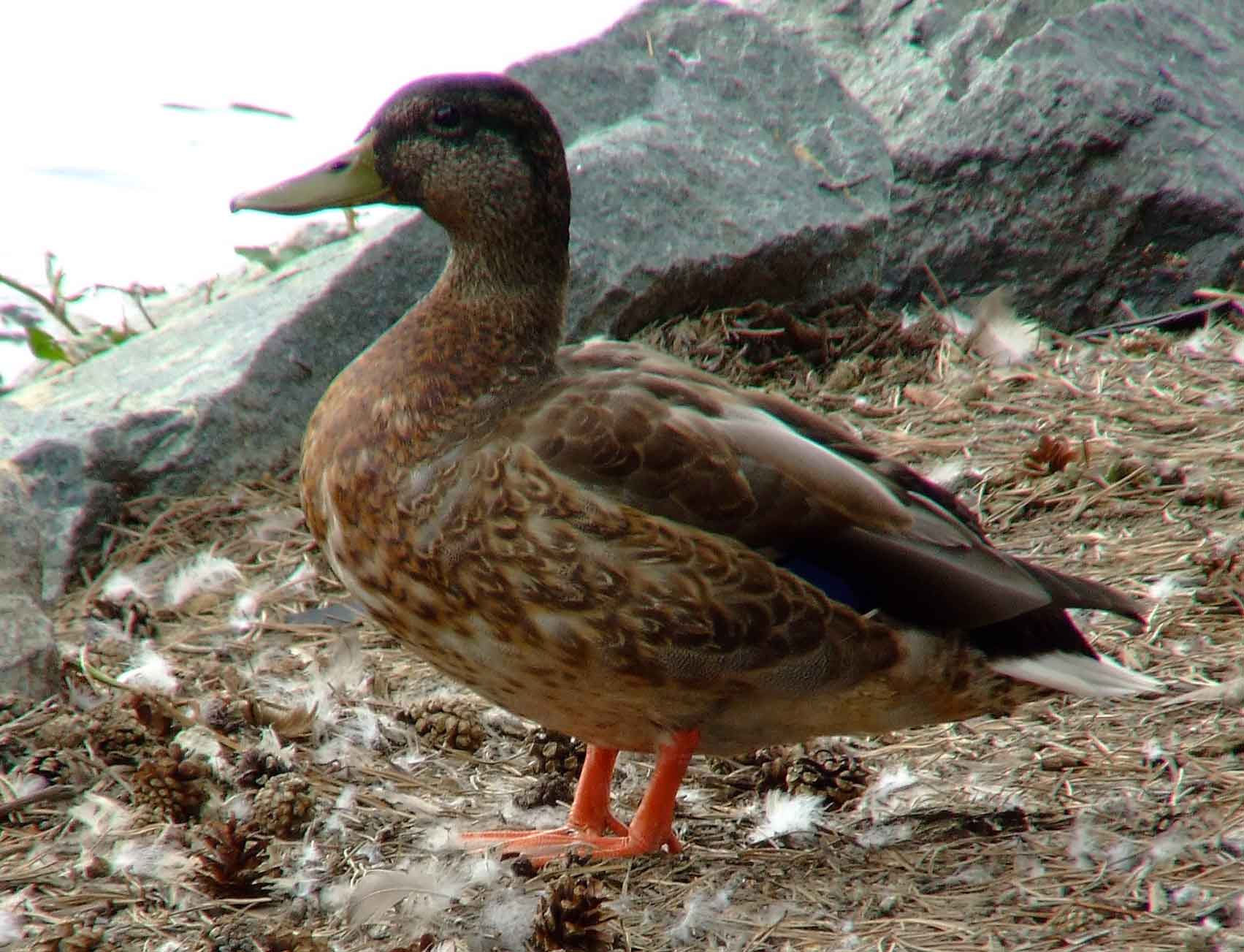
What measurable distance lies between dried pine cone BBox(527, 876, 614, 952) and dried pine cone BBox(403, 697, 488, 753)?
36.6 inches

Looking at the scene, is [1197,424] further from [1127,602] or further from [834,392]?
[1127,602]

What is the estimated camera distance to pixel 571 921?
208cm

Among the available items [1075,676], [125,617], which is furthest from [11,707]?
[1075,676]

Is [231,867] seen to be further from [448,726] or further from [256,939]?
[448,726]

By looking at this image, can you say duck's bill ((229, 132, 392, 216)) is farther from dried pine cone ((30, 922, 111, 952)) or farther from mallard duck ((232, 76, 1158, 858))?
dried pine cone ((30, 922, 111, 952))

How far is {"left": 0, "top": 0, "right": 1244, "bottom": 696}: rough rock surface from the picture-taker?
165 inches

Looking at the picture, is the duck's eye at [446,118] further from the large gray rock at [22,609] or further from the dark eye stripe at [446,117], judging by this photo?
the large gray rock at [22,609]

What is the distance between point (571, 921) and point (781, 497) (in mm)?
725

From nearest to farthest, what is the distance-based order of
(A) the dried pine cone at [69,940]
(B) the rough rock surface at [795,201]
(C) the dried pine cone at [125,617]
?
1. (A) the dried pine cone at [69,940]
2. (C) the dried pine cone at [125,617]
3. (B) the rough rock surface at [795,201]

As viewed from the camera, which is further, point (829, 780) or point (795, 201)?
point (795, 201)

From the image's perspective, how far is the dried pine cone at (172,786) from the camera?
258 centimetres

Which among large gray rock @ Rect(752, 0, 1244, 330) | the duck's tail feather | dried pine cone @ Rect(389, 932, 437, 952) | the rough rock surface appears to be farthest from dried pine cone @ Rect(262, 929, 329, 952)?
large gray rock @ Rect(752, 0, 1244, 330)

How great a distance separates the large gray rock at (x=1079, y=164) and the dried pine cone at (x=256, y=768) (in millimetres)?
2868

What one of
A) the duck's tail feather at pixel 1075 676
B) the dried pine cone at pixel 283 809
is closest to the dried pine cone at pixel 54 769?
the dried pine cone at pixel 283 809
